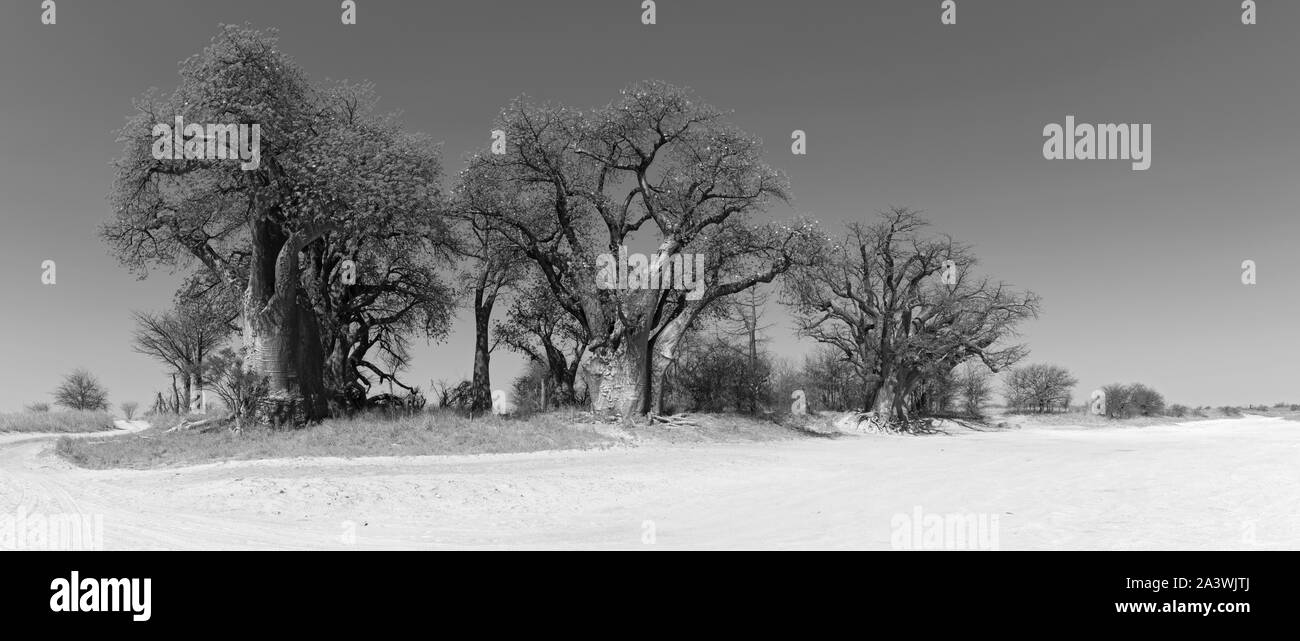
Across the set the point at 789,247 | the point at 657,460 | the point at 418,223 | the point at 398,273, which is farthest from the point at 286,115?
the point at 789,247

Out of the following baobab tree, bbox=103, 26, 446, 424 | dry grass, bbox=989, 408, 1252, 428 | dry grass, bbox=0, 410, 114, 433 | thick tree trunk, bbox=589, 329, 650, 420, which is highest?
baobab tree, bbox=103, 26, 446, 424

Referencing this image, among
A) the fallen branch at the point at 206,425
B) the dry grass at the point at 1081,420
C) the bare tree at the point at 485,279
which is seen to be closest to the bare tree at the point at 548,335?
the bare tree at the point at 485,279

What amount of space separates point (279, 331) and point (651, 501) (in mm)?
15528

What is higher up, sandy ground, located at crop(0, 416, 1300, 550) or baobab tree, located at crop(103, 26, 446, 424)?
baobab tree, located at crop(103, 26, 446, 424)

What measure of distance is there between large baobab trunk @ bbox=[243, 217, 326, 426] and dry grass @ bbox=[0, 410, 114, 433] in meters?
12.5

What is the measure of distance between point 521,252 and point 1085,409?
168 feet

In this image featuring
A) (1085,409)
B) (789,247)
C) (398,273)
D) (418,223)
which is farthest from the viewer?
(1085,409)

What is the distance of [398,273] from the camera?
30.2 m

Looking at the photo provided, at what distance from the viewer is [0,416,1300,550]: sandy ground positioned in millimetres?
7801

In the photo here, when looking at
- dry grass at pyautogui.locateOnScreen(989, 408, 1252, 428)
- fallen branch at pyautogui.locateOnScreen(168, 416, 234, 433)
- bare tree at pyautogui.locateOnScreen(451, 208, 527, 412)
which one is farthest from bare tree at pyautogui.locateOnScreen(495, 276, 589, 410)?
dry grass at pyautogui.locateOnScreen(989, 408, 1252, 428)

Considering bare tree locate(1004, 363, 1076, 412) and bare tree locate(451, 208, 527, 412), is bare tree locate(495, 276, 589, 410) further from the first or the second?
bare tree locate(1004, 363, 1076, 412)

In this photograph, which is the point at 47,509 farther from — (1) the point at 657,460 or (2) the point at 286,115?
(2) the point at 286,115

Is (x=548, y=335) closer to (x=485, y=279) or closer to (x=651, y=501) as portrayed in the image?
(x=485, y=279)

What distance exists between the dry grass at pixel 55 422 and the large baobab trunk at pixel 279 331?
12503mm
